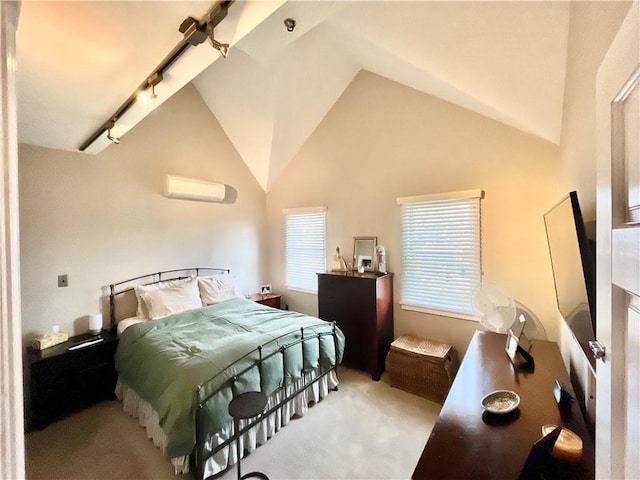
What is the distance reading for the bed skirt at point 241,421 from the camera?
76.3 inches

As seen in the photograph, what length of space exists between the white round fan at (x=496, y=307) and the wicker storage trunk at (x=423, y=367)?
63 cm

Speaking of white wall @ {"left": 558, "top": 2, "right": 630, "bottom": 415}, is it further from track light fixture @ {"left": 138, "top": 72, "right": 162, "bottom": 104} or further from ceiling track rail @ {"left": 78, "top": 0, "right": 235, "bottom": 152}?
track light fixture @ {"left": 138, "top": 72, "right": 162, "bottom": 104}

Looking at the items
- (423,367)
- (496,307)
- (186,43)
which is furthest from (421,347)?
(186,43)

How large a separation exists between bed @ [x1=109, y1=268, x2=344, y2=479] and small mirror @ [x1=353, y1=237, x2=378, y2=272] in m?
1.00

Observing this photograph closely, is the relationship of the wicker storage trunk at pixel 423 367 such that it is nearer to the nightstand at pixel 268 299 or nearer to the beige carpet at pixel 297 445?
the beige carpet at pixel 297 445

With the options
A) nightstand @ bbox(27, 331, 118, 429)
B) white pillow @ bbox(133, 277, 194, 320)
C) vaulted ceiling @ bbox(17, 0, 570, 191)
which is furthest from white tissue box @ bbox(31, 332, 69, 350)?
vaulted ceiling @ bbox(17, 0, 570, 191)

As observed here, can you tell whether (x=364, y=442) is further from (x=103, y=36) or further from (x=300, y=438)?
(x=103, y=36)

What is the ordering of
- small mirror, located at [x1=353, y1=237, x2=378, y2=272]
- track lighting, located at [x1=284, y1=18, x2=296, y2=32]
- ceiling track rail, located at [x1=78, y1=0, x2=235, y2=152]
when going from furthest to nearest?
small mirror, located at [x1=353, y1=237, x2=378, y2=272], track lighting, located at [x1=284, y1=18, x2=296, y2=32], ceiling track rail, located at [x1=78, y1=0, x2=235, y2=152]

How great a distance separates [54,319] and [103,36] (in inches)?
110

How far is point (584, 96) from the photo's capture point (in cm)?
142

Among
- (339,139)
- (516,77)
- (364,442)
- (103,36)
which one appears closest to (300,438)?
(364,442)

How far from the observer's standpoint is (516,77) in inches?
72.1

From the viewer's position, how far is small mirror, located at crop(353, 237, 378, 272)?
3547mm

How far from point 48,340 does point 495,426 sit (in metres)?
3.61
